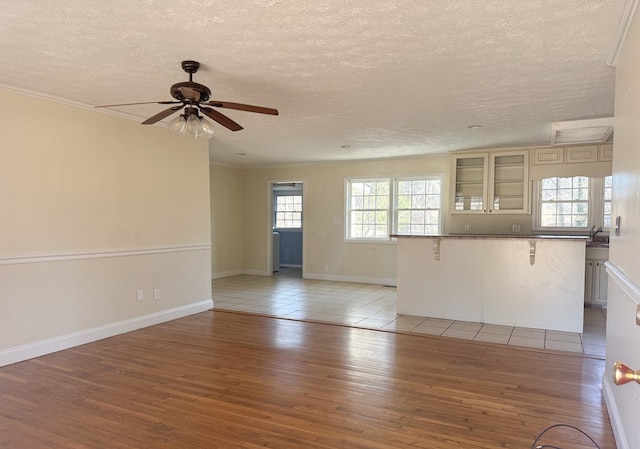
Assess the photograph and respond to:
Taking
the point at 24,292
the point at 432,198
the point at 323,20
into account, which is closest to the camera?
the point at 323,20

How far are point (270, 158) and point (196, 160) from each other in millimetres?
2499

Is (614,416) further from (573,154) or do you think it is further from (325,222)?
(325,222)

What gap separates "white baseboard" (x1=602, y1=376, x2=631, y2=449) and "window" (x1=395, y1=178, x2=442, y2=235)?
14.7ft

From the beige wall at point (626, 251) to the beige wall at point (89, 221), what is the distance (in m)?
4.27

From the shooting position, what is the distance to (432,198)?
23.9 ft

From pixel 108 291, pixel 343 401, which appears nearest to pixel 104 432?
pixel 343 401

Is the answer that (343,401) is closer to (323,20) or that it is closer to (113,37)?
(323,20)

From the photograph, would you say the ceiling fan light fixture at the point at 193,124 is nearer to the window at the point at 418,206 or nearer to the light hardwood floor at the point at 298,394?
the light hardwood floor at the point at 298,394

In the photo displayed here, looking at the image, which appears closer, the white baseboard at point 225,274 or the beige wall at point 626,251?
the beige wall at point 626,251

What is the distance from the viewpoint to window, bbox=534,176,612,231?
5.93 metres

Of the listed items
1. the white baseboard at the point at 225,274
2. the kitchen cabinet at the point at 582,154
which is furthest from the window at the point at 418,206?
the white baseboard at the point at 225,274

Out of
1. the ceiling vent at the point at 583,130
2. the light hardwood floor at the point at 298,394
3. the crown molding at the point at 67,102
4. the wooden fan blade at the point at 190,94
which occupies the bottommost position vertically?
the light hardwood floor at the point at 298,394

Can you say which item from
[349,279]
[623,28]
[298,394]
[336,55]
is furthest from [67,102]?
[349,279]

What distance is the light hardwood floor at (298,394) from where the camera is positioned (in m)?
2.36
